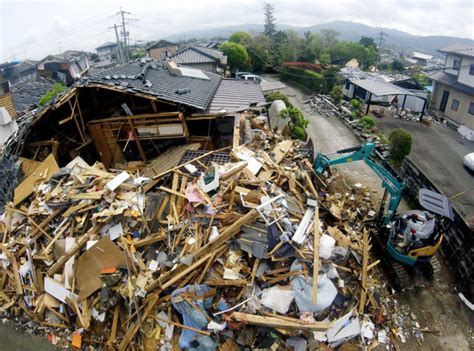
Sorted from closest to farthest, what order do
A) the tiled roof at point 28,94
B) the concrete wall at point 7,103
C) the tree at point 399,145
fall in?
the tree at point 399,145 < the concrete wall at point 7,103 < the tiled roof at point 28,94

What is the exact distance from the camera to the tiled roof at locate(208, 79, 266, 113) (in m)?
12.4

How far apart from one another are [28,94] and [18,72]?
21.9m

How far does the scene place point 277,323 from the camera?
6562 mm

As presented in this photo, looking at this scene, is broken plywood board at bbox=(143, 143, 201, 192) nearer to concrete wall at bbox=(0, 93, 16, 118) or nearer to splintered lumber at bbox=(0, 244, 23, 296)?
splintered lumber at bbox=(0, 244, 23, 296)

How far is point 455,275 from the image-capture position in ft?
31.3

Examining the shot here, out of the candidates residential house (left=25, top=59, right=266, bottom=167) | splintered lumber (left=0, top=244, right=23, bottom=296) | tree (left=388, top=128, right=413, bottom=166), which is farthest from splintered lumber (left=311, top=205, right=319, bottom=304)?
tree (left=388, top=128, right=413, bottom=166)

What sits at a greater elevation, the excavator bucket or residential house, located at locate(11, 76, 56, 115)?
the excavator bucket

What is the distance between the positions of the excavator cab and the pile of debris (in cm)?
106

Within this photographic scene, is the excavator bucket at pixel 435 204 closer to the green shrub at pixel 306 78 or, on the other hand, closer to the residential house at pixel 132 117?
the residential house at pixel 132 117

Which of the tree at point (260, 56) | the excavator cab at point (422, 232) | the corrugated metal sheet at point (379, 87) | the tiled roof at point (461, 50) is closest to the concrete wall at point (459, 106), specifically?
the tiled roof at point (461, 50)

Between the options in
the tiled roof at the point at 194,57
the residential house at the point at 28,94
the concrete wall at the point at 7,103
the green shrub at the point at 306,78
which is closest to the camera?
the concrete wall at the point at 7,103

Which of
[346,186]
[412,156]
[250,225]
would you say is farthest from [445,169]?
[250,225]

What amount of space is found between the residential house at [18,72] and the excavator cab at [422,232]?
46172mm

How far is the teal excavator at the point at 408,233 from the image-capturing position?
8.53m
